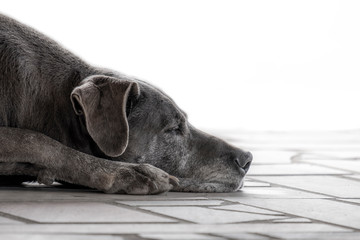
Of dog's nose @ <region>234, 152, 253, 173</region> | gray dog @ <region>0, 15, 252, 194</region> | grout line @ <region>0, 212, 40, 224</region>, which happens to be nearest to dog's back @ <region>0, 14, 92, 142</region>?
gray dog @ <region>0, 15, 252, 194</region>

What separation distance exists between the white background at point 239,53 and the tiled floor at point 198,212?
213 inches

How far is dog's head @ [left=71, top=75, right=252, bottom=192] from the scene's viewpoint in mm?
3777

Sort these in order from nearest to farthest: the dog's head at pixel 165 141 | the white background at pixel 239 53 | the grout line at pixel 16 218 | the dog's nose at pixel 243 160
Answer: the grout line at pixel 16 218 → the dog's head at pixel 165 141 → the dog's nose at pixel 243 160 → the white background at pixel 239 53

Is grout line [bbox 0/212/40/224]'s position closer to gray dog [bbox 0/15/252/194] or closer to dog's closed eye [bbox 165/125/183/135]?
gray dog [bbox 0/15/252/194]

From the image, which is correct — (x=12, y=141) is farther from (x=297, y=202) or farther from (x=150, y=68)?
(x=150, y=68)

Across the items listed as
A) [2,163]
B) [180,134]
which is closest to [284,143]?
[180,134]

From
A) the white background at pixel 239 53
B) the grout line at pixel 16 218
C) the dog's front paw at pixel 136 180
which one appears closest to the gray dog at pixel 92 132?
the dog's front paw at pixel 136 180

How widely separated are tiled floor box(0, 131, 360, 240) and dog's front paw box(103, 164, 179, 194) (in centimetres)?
6

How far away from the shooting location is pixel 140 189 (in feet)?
12.0

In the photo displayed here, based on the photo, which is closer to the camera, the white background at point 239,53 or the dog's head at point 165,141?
→ the dog's head at point 165,141

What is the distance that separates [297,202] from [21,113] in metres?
1.27

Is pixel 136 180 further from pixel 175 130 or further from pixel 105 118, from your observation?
pixel 175 130

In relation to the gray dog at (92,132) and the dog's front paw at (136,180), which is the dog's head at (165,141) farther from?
the dog's front paw at (136,180)

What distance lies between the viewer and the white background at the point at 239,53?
992 cm
